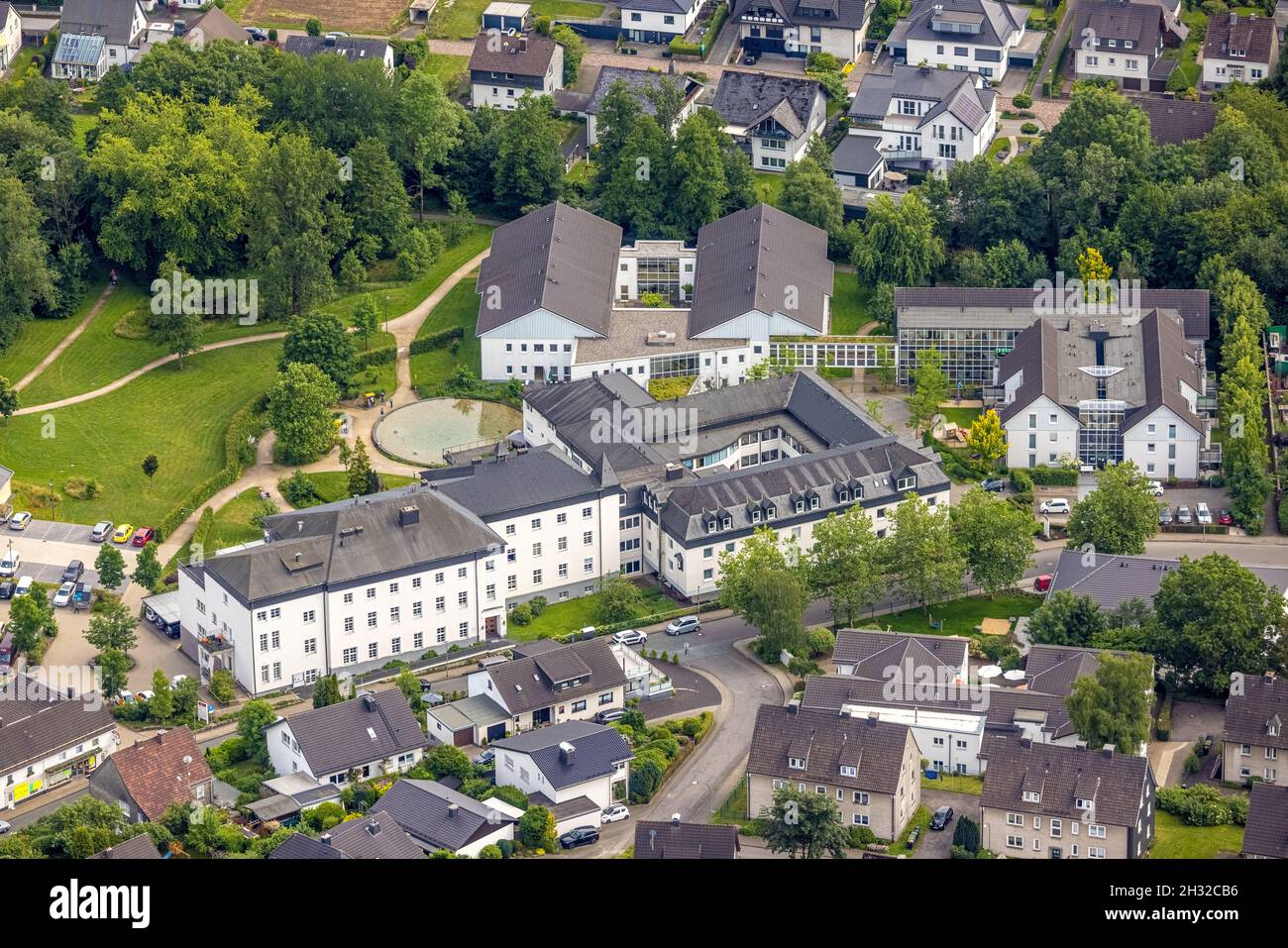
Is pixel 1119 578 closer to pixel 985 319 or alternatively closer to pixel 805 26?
pixel 985 319

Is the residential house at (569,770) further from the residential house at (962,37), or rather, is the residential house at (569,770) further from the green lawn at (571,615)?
the residential house at (962,37)

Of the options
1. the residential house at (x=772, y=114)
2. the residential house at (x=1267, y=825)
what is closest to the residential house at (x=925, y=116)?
the residential house at (x=772, y=114)

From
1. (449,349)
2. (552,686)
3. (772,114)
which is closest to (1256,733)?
(552,686)

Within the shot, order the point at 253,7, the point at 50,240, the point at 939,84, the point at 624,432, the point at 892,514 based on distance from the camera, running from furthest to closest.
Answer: the point at 253,7 < the point at 939,84 < the point at 50,240 < the point at 624,432 < the point at 892,514

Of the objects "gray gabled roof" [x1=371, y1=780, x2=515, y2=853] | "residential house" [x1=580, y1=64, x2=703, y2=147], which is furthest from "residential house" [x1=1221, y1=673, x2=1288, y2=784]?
"residential house" [x1=580, y1=64, x2=703, y2=147]
